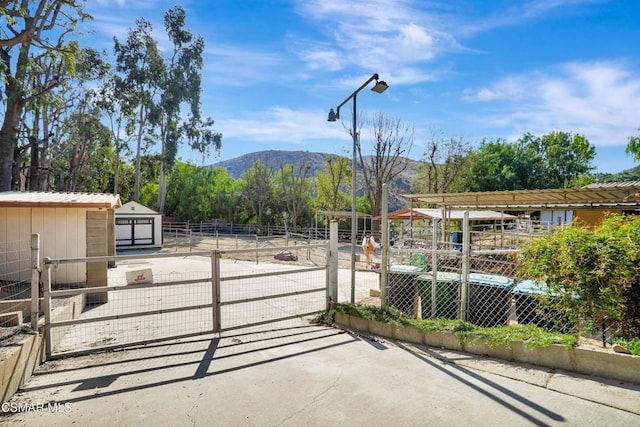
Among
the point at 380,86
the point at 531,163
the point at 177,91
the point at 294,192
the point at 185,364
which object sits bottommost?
the point at 185,364

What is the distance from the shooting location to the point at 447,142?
29.1m

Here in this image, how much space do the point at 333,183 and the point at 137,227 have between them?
17.5 metres

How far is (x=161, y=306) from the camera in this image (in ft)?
21.5

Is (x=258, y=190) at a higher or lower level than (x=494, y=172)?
lower

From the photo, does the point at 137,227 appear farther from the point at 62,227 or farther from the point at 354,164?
the point at 354,164

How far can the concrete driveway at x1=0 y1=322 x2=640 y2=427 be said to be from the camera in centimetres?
267

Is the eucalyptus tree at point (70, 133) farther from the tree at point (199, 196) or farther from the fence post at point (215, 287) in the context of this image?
the fence post at point (215, 287)

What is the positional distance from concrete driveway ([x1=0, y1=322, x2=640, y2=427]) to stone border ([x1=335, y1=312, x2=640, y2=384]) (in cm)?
13

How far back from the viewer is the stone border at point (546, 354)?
3047 millimetres

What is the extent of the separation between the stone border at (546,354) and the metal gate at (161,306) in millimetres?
1609

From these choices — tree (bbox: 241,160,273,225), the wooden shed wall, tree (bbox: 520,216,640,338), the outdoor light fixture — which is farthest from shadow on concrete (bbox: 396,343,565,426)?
tree (bbox: 241,160,273,225)

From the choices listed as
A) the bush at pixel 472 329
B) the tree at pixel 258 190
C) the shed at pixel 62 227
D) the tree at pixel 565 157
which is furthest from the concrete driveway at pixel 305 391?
the tree at pixel 565 157

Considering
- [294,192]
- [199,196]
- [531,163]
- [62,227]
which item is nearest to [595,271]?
[62,227]

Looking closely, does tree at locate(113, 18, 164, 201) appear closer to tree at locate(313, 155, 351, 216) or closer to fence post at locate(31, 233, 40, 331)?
tree at locate(313, 155, 351, 216)
